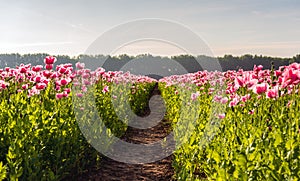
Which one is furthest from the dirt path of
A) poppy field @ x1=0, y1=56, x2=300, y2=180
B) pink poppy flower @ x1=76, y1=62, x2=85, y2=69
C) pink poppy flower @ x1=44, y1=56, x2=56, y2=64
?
pink poppy flower @ x1=76, y1=62, x2=85, y2=69

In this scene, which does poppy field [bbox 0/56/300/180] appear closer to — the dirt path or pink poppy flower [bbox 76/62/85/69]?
pink poppy flower [bbox 76/62/85/69]

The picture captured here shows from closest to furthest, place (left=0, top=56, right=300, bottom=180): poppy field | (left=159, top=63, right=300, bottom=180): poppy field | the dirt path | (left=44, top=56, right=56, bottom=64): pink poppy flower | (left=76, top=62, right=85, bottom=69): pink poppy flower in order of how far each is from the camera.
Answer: (left=159, top=63, right=300, bottom=180): poppy field
(left=0, top=56, right=300, bottom=180): poppy field
the dirt path
(left=44, top=56, right=56, bottom=64): pink poppy flower
(left=76, top=62, right=85, bottom=69): pink poppy flower

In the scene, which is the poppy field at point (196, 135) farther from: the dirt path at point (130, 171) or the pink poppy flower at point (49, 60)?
the dirt path at point (130, 171)

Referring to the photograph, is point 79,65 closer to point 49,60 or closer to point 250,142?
point 49,60

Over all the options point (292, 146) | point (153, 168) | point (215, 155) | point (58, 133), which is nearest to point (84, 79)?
point (153, 168)

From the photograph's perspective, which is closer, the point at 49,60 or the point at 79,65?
the point at 49,60

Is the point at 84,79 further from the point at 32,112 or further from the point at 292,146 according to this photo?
the point at 292,146

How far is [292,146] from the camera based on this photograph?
311 centimetres

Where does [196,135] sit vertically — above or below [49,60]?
below

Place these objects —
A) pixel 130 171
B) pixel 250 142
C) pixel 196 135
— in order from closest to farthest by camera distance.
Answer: pixel 250 142
pixel 196 135
pixel 130 171

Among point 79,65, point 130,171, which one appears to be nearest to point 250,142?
point 130,171

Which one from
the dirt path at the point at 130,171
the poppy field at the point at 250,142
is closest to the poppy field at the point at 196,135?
the poppy field at the point at 250,142

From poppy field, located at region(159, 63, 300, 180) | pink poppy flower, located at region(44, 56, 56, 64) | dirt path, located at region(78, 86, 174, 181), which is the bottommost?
dirt path, located at region(78, 86, 174, 181)

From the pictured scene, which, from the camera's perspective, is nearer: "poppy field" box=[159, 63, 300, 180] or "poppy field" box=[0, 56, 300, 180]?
"poppy field" box=[159, 63, 300, 180]
